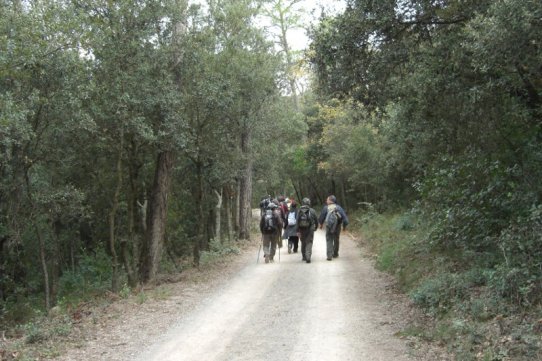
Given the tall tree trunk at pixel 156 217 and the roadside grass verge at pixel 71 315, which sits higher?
the tall tree trunk at pixel 156 217

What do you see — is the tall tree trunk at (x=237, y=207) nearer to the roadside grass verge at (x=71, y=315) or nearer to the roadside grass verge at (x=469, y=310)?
the roadside grass verge at (x=71, y=315)

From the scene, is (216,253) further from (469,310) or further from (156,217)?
(469,310)

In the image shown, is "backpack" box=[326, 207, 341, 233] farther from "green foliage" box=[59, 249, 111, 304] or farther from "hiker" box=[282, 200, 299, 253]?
"green foliage" box=[59, 249, 111, 304]

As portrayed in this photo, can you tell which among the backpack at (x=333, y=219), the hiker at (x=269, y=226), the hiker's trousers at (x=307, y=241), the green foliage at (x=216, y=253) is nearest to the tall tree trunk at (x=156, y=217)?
the green foliage at (x=216, y=253)

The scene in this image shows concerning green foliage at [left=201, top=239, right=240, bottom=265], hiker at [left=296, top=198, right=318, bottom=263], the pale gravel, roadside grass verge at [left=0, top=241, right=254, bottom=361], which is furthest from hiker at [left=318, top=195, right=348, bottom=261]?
green foliage at [left=201, top=239, right=240, bottom=265]

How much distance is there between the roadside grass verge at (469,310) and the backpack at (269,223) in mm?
4751

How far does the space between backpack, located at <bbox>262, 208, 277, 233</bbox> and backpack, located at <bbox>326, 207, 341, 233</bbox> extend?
1675 mm

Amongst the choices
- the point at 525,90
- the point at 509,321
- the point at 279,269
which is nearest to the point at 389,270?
the point at 279,269

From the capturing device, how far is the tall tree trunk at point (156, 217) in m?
14.5

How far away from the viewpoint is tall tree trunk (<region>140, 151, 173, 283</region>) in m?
14.5

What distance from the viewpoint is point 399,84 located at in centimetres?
1055

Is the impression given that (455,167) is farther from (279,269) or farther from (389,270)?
(279,269)

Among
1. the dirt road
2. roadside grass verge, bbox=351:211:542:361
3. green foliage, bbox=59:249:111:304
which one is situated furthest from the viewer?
green foliage, bbox=59:249:111:304

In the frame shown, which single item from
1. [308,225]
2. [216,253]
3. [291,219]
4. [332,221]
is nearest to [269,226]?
[308,225]
